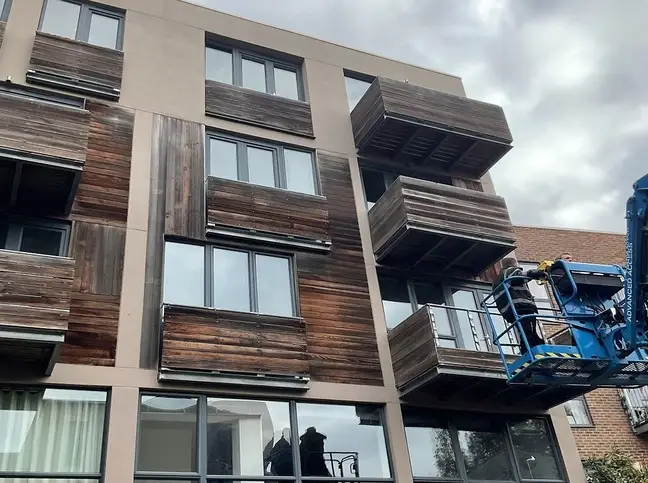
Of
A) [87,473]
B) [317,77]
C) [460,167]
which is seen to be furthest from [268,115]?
[87,473]

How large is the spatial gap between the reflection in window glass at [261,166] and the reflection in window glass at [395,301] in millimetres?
3292

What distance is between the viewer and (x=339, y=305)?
41.5 ft

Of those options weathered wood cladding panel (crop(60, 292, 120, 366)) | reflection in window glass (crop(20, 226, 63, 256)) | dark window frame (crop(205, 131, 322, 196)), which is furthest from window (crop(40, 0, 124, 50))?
weathered wood cladding panel (crop(60, 292, 120, 366))

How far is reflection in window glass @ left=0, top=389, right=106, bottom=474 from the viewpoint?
9.09 metres

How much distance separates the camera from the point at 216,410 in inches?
415

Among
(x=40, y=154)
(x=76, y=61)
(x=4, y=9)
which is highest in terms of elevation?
(x=4, y=9)

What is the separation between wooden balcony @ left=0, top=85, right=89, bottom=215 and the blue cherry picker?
7.40 m

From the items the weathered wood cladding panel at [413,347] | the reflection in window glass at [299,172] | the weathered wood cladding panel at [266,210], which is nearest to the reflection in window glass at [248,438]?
the weathered wood cladding panel at [413,347]

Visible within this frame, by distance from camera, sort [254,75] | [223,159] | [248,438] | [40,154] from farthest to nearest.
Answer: [254,75] < [223,159] < [248,438] < [40,154]

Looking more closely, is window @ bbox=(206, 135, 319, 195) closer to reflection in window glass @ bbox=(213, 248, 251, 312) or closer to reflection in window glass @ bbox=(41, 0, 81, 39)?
reflection in window glass @ bbox=(213, 248, 251, 312)

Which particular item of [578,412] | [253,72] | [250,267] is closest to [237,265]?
[250,267]

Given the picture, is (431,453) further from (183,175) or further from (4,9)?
(4,9)

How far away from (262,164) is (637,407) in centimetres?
1232

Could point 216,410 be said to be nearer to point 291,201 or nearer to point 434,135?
point 291,201
